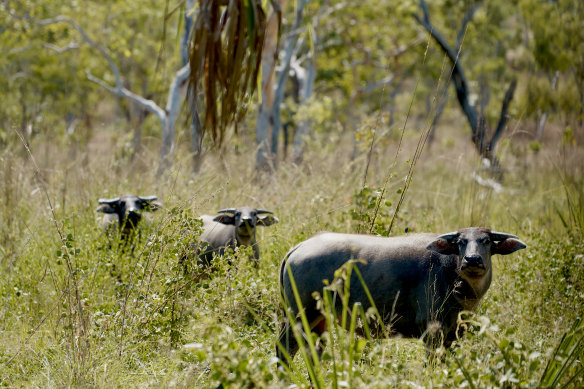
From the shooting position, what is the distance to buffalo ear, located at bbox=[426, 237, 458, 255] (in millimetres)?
3840

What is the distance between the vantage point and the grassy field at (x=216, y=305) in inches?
107

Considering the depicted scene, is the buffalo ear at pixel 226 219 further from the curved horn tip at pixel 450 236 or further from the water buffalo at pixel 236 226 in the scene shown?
the curved horn tip at pixel 450 236

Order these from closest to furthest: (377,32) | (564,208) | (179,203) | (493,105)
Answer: (179,203), (564,208), (377,32), (493,105)

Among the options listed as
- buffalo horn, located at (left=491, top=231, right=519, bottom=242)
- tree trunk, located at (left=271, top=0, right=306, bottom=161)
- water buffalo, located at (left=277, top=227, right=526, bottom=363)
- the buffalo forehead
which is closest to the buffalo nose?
water buffalo, located at (left=277, top=227, right=526, bottom=363)

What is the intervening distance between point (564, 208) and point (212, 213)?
4.41 metres

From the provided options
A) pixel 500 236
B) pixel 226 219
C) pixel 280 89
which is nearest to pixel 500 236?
pixel 500 236

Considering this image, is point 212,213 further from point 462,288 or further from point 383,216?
point 462,288

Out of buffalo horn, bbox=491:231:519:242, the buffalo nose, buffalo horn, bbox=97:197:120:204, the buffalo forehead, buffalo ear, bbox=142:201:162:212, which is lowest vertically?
buffalo horn, bbox=97:197:120:204

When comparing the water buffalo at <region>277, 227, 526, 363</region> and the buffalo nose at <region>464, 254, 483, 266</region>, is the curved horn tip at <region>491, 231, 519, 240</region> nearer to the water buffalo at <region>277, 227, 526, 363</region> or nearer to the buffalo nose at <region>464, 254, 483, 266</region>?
the water buffalo at <region>277, 227, 526, 363</region>

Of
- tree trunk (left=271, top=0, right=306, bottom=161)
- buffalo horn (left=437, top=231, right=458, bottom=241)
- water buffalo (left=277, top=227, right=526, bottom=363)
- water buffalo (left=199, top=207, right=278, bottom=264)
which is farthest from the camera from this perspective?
tree trunk (left=271, top=0, right=306, bottom=161)

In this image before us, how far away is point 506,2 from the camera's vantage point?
2791cm

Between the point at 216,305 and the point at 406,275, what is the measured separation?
1443 mm

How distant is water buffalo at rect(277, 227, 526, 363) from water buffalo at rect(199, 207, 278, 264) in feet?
5.41

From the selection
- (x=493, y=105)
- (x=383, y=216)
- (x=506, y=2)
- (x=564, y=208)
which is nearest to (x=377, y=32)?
(x=493, y=105)
